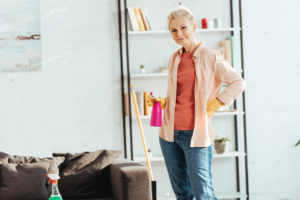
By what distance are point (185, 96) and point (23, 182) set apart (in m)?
1.29

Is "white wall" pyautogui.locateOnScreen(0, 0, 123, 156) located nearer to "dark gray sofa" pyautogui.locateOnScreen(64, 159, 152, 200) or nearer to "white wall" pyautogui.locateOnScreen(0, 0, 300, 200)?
"white wall" pyautogui.locateOnScreen(0, 0, 300, 200)

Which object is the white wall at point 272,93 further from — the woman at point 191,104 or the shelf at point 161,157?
the woman at point 191,104

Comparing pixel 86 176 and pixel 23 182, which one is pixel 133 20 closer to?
pixel 86 176

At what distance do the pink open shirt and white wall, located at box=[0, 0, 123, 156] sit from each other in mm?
1492

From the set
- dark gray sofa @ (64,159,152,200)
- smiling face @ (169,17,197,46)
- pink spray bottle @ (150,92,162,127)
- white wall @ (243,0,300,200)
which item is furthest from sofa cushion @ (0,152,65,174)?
white wall @ (243,0,300,200)

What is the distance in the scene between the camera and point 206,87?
2.92 meters

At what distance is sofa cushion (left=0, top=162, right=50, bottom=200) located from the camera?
3.13m

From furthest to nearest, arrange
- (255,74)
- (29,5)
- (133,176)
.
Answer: (255,74), (29,5), (133,176)

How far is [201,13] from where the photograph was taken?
4.55 m

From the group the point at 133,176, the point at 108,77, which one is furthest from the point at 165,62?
the point at 133,176

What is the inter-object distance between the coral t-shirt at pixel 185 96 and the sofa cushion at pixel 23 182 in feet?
3.46

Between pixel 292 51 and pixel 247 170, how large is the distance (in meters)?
1.34

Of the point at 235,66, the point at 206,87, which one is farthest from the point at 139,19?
the point at 206,87

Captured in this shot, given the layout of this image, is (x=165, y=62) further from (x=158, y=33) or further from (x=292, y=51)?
(x=292, y=51)
